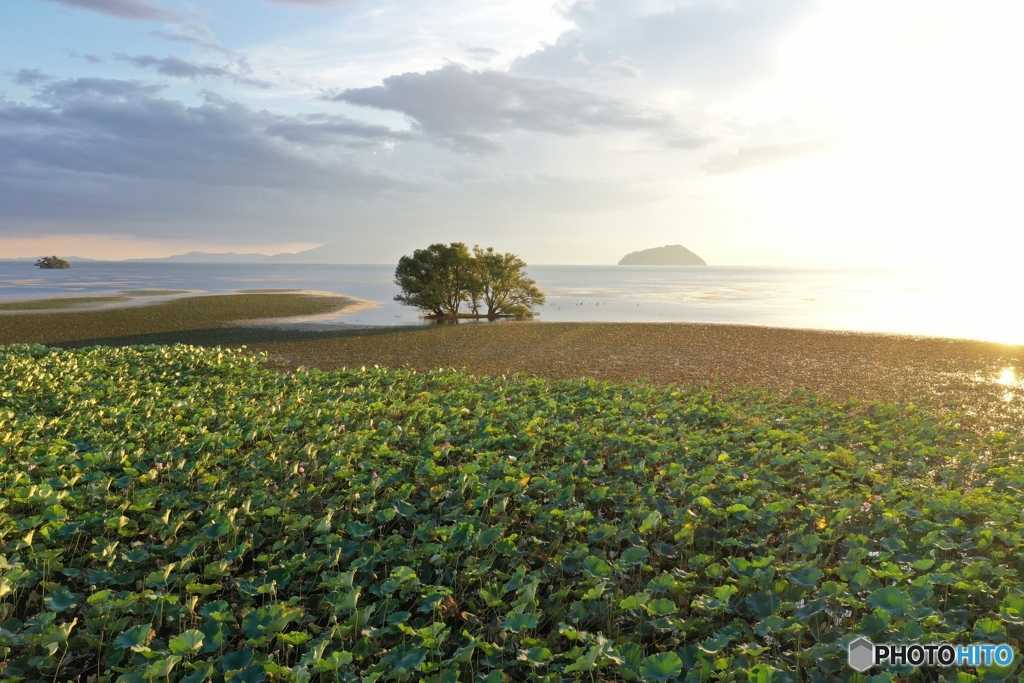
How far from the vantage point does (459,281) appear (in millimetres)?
47062

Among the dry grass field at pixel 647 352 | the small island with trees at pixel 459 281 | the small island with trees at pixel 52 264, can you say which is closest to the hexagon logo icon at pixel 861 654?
the dry grass field at pixel 647 352

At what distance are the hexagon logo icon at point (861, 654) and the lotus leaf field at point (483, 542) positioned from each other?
87 mm

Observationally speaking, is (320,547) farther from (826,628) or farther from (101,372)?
(101,372)

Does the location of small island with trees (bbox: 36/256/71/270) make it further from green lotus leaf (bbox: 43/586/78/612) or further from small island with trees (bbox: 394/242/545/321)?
green lotus leaf (bbox: 43/586/78/612)

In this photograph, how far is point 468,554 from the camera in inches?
258

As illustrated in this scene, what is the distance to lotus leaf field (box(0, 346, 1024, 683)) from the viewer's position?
4.94m

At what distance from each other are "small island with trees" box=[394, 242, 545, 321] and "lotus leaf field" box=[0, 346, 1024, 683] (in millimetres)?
35371

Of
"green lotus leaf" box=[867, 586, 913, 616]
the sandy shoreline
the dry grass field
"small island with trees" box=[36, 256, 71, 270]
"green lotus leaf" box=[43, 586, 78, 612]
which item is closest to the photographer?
"green lotus leaf" box=[43, 586, 78, 612]

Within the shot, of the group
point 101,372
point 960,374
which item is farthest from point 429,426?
point 960,374

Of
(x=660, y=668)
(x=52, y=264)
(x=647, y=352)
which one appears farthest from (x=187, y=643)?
(x=52, y=264)

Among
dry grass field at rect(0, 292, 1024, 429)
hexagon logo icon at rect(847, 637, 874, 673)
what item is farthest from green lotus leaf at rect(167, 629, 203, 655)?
dry grass field at rect(0, 292, 1024, 429)

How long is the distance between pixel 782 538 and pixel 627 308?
5516 cm

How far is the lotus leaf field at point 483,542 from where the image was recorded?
494 centimetres
